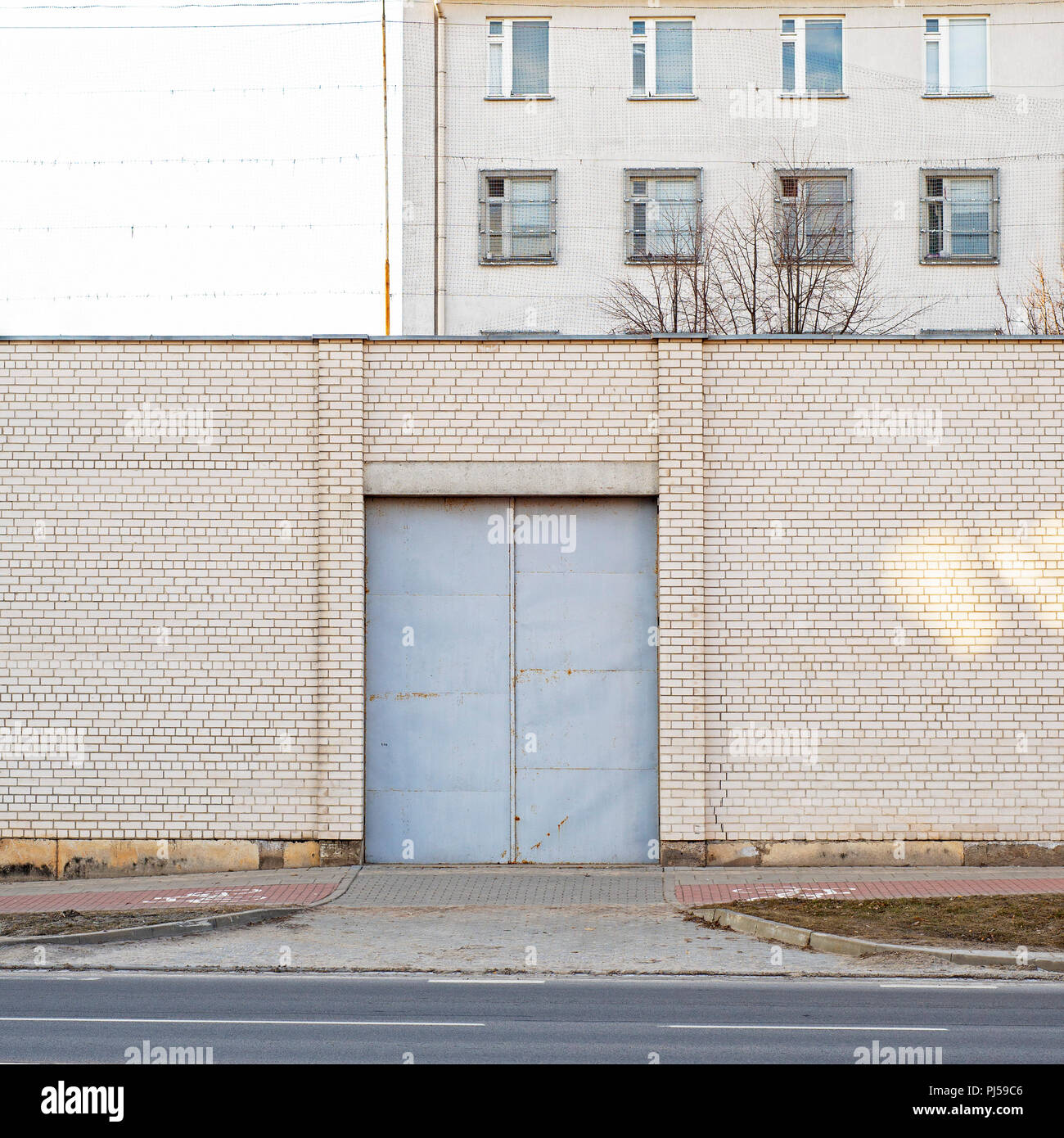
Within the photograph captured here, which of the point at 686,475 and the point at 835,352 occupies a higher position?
the point at 835,352

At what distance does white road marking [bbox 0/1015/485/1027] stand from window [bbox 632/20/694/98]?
23026mm

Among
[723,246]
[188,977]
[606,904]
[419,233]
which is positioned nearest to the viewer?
[188,977]

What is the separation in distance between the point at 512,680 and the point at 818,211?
16162 millimetres

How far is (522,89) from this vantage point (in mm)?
27688

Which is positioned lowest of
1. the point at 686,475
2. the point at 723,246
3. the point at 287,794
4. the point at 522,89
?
the point at 287,794

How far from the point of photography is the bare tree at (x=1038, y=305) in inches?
920

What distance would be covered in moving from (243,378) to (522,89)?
632 inches

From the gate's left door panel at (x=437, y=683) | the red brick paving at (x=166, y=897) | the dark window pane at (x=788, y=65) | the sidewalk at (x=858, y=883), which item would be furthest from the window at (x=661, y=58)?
the red brick paving at (x=166, y=897)

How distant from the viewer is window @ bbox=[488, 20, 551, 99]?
2766 cm

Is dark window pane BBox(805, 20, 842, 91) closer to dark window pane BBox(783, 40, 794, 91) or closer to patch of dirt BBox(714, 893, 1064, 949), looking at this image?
dark window pane BBox(783, 40, 794, 91)

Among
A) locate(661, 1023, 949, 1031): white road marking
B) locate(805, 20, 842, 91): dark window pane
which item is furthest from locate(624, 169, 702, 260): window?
locate(661, 1023, 949, 1031): white road marking
